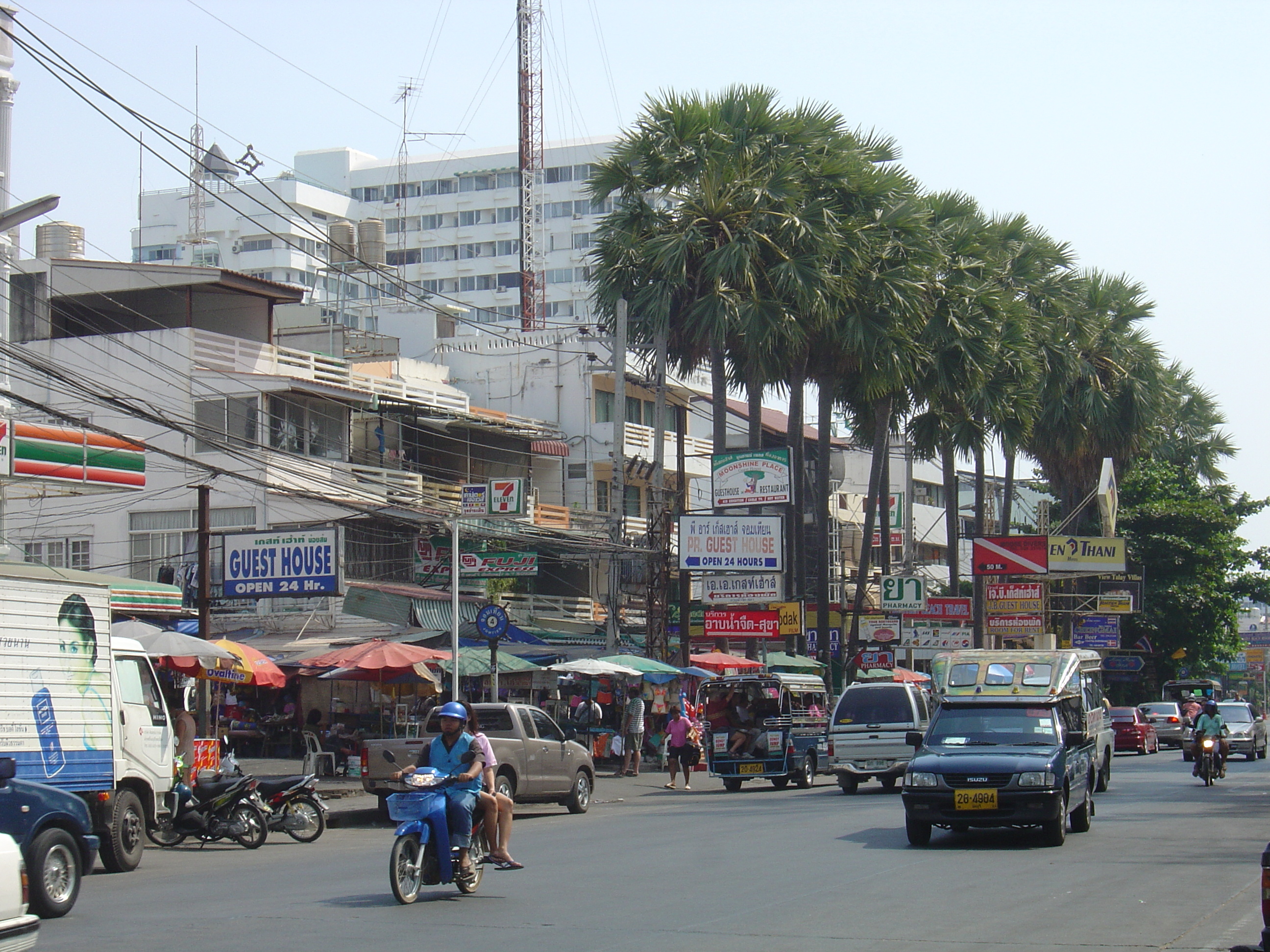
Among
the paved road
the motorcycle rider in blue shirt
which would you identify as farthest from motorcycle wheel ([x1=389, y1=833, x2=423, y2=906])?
the motorcycle rider in blue shirt

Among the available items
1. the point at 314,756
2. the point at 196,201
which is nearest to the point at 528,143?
the point at 196,201

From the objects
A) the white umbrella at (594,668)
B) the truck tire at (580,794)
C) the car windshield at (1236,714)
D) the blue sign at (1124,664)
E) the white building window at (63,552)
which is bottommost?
the car windshield at (1236,714)

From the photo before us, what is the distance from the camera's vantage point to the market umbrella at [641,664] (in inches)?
1177

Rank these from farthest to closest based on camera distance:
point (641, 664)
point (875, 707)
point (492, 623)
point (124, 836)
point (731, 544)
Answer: point (731, 544) < point (641, 664) < point (492, 623) < point (875, 707) < point (124, 836)

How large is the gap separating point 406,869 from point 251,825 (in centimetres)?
710

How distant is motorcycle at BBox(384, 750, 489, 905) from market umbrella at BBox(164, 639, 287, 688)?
10958 mm

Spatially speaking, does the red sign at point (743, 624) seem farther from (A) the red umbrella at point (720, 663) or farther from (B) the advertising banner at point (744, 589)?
(A) the red umbrella at point (720, 663)

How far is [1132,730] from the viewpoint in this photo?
138 feet

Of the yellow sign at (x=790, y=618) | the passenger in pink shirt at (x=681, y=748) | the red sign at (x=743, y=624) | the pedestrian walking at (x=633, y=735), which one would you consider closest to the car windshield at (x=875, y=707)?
the passenger in pink shirt at (x=681, y=748)

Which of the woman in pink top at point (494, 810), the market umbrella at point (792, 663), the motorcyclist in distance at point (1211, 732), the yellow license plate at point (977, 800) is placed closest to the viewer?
the woman in pink top at point (494, 810)

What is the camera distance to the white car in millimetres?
7637

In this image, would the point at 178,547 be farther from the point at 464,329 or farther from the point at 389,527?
the point at 464,329

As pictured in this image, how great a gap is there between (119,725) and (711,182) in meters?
23.1

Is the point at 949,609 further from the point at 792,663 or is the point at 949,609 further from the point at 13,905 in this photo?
the point at 13,905
